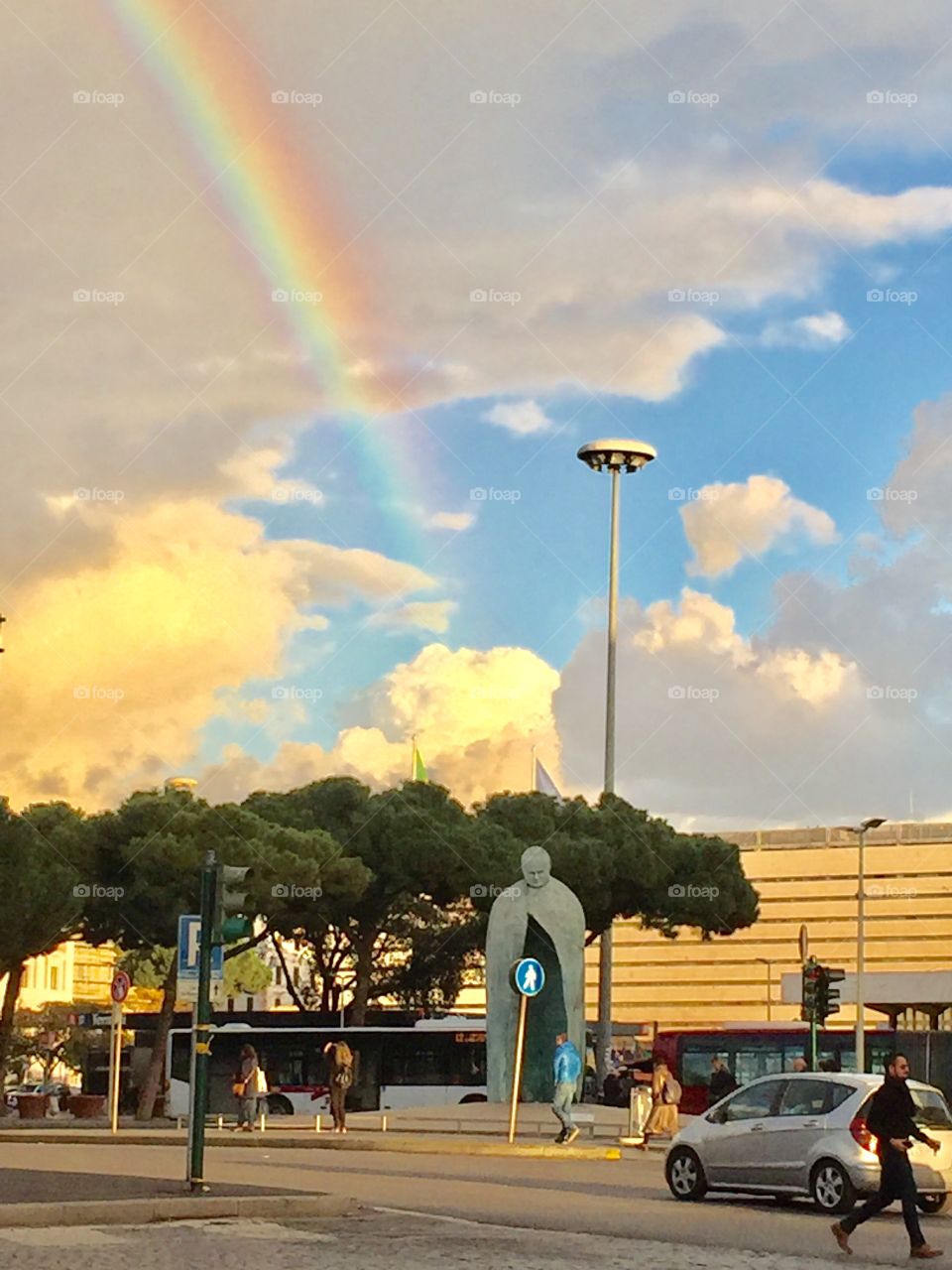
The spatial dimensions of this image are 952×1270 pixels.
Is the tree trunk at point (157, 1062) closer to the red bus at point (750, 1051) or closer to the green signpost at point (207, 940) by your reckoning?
the red bus at point (750, 1051)

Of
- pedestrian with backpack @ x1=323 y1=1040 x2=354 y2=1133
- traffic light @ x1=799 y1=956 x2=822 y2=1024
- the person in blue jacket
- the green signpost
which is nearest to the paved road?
the person in blue jacket

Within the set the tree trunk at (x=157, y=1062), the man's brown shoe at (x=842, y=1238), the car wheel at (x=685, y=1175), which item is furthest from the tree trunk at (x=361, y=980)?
the man's brown shoe at (x=842, y=1238)

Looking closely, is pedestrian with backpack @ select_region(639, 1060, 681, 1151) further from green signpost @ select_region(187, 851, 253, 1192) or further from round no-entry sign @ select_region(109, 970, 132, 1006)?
green signpost @ select_region(187, 851, 253, 1192)

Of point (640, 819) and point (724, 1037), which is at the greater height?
point (640, 819)

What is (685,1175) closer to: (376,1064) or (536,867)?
(536,867)

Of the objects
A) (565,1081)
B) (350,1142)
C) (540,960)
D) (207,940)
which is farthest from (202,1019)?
(540,960)

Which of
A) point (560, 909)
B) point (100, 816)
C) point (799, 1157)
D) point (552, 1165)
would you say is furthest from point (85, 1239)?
point (100, 816)

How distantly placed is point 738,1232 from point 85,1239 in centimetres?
579

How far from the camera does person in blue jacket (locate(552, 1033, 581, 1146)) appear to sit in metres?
31.7

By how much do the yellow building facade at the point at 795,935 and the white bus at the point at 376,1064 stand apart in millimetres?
70069

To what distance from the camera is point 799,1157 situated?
20359mm

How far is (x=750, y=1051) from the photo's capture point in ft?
158

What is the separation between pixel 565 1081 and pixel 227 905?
1510 centimetres

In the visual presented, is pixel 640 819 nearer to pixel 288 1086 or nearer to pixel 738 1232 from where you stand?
pixel 288 1086
